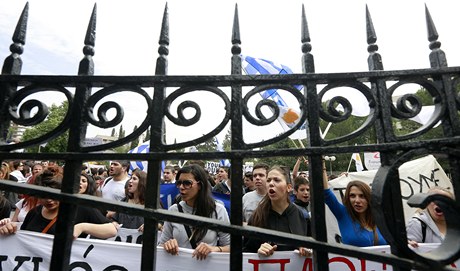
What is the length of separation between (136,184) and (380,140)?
3852mm

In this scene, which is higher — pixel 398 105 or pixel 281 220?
pixel 398 105

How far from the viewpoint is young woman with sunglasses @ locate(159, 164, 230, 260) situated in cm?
269

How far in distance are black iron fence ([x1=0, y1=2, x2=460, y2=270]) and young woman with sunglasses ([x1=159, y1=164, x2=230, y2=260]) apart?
4.56 feet

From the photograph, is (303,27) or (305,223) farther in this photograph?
(305,223)

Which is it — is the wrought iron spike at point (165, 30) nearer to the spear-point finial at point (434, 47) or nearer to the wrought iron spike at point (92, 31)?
the wrought iron spike at point (92, 31)

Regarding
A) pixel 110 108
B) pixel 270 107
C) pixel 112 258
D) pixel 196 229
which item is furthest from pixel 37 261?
pixel 270 107

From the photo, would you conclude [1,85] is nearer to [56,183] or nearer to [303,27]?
[303,27]

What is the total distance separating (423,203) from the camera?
43.0 inches

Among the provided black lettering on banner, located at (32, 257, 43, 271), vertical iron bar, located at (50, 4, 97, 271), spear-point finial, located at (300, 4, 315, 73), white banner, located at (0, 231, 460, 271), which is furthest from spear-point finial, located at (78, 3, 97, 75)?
black lettering on banner, located at (32, 257, 43, 271)

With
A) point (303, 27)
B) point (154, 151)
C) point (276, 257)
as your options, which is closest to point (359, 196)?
point (276, 257)

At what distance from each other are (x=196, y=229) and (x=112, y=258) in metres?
0.87

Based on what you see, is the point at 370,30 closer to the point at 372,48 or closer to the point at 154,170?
the point at 372,48

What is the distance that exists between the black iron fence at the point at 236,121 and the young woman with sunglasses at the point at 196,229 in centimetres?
139

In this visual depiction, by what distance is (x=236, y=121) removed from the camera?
4.37ft
